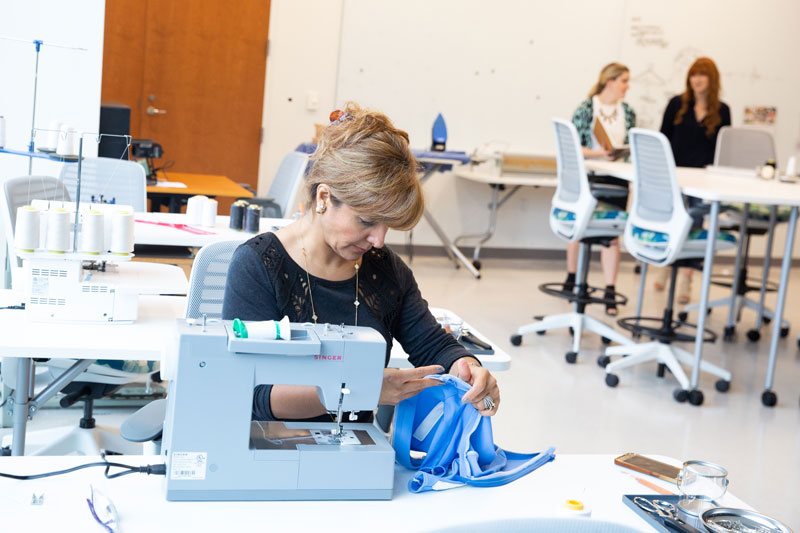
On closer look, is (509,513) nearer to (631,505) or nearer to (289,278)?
(631,505)

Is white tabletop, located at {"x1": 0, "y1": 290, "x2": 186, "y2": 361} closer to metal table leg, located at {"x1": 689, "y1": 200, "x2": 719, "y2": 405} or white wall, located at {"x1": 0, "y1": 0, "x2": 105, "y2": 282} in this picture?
white wall, located at {"x1": 0, "y1": 0, "x2": 105, "y2": 282}

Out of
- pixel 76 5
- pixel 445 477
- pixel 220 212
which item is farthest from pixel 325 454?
pixel 220 212

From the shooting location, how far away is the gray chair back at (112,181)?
3828mm

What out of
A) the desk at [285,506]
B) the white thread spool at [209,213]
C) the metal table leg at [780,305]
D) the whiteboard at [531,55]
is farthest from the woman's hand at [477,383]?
the whiteboard at [531,55]

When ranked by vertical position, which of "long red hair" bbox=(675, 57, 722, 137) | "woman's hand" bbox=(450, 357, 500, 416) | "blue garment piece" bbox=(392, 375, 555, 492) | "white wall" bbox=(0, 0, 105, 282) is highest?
"long red hair" bbox=(675, 57, 722, 137)

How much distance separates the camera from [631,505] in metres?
1.56

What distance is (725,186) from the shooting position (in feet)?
14.6

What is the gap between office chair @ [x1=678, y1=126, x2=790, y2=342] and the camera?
5.54 m

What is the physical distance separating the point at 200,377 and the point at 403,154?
2.10 ft

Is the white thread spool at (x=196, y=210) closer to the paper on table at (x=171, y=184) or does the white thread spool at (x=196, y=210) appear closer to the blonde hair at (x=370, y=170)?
the paper on table at (x=171, y=184)

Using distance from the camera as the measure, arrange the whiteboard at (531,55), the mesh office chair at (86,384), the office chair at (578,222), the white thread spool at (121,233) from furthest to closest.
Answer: the whiteboard at (531,55)
the office chair at (578,222)
the mesh office chair at (86,384)
the white thread spool at (121,233)

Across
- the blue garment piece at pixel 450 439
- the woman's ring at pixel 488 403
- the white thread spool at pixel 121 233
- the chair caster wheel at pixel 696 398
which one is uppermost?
the white thread spool at pixel 121 233

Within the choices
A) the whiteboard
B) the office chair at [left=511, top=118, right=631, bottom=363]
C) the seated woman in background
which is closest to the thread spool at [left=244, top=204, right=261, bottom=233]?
the office chair at [left=511, top=118, right=631, bottom=363]

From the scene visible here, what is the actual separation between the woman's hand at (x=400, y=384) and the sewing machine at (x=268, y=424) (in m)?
0.07
